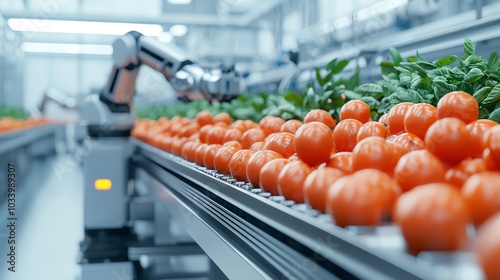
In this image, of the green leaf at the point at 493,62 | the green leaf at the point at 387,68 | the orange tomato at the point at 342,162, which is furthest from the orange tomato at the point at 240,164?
the green leaf at the point at 387,68

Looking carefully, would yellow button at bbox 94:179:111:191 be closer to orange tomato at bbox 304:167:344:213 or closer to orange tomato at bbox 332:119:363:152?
orange tomato at bbox 332:119:363:152

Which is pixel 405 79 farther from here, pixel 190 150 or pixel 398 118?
pixel 190 150

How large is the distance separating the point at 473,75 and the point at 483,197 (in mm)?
1010

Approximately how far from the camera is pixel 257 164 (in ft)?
5.11

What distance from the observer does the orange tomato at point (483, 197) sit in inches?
33.9

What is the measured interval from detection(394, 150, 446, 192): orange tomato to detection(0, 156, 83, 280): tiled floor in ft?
10.5

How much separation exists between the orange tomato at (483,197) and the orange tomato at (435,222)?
0.04 meters

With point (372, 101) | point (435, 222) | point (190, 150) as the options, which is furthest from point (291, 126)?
point (435, 222)

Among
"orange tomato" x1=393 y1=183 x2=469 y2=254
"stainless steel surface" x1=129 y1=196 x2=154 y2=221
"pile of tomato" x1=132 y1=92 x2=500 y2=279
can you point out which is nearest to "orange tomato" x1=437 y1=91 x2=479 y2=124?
"pile of tomato" x1=132 y1=92 x2=500 y2=279

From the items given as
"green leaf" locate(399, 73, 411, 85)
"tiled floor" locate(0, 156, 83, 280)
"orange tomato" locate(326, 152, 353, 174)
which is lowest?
"tiled floor" locate(0, 156, 83, 280)

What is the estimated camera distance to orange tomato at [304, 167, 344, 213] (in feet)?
3.74

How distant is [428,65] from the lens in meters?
2.11

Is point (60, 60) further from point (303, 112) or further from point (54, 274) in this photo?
point (303, 112)

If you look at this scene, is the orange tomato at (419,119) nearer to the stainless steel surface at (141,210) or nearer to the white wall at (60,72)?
the stainless steel surface at (141,210)
